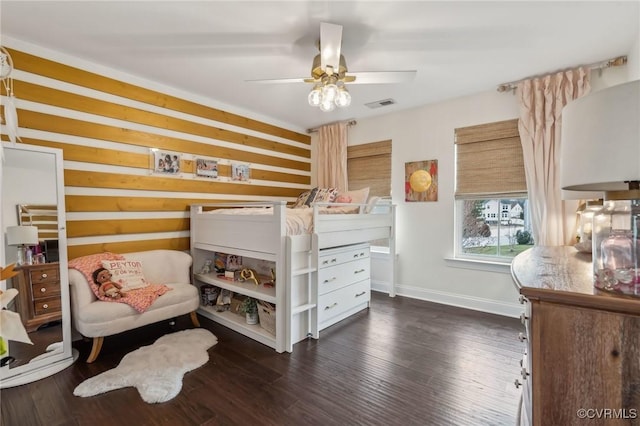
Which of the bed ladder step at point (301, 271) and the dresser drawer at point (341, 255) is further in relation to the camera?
the dresser drawer at point (341, 255)

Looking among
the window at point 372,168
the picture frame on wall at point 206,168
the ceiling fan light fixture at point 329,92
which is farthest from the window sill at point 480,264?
the picture frame on wall at point 206,168

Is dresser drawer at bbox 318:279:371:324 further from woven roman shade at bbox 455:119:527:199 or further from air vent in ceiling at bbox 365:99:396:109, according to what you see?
air vent in ceiling at bbox 365:99:396:109

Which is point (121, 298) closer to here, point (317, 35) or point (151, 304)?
point (151, 304)

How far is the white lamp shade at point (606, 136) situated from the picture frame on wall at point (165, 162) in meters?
3.24

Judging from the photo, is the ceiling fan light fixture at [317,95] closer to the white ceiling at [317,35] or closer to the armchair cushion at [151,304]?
the white ceiling at [317,35]

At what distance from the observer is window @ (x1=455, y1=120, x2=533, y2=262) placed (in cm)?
306

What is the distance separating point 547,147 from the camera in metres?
2.73

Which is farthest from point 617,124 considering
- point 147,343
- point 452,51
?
point 147,343

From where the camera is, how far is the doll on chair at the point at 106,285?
7.59 feet

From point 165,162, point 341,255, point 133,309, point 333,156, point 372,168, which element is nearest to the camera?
point 133,309

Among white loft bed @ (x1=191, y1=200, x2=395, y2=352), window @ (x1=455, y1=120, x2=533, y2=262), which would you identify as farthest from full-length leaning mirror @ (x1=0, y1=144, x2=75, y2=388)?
window @ (x1=455, y1=120, x2=533, y2=262)

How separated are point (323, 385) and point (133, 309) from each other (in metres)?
1.62

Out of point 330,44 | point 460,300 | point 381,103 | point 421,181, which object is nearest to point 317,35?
point 330,44

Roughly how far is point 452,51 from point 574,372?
2.42 m
